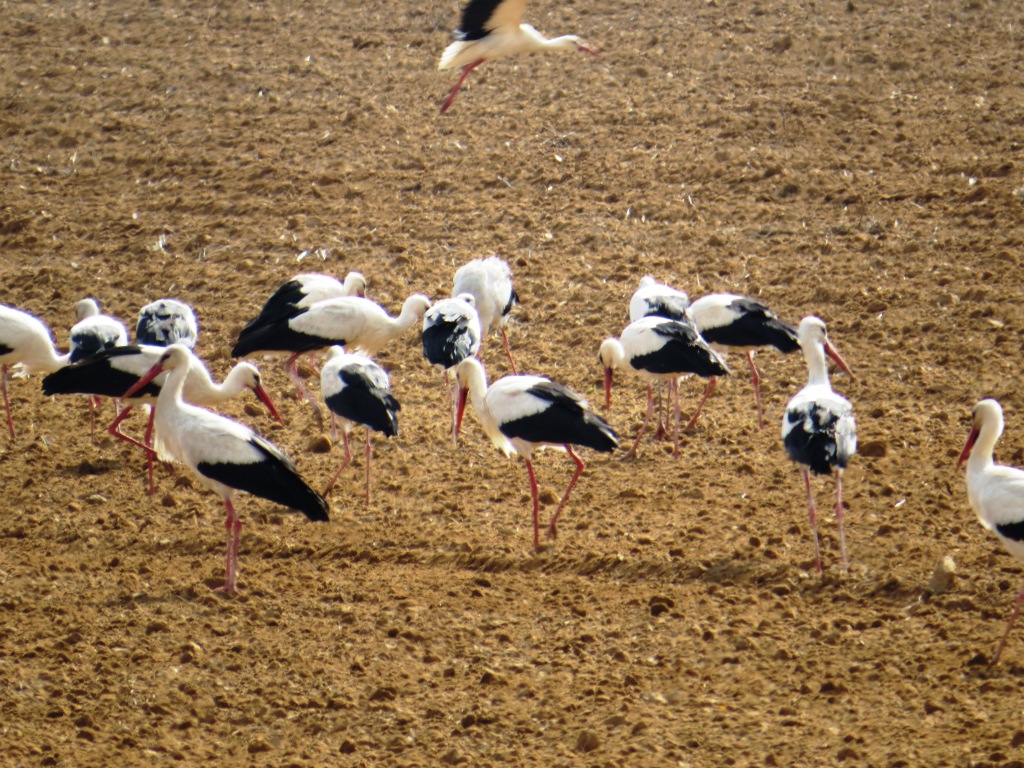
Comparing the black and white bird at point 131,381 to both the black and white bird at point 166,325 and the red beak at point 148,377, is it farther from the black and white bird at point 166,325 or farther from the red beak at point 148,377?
the black and white bird at point 166,325

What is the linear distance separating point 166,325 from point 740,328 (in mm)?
3911

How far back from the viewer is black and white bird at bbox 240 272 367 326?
9.73m

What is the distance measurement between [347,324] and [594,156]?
173 inches

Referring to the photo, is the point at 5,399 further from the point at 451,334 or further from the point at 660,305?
the point at 660,305

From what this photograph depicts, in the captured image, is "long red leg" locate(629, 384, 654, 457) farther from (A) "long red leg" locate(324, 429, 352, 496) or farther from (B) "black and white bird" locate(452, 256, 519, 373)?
(A) "long red leg" locate(324, 429, 352, 496)

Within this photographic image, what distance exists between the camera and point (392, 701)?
246 inches

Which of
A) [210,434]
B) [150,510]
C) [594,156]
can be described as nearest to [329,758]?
[210,434]

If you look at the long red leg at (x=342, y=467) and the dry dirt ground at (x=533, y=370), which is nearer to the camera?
the dry dirt ground at (x=533, y=370)

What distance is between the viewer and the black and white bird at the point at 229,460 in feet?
23.9

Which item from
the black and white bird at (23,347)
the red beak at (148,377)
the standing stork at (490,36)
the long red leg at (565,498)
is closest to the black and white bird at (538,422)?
the long red leg at (565,498)

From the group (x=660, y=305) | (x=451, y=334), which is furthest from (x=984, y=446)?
(x=451, y=334)

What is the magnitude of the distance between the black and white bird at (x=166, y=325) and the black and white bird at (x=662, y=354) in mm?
2890

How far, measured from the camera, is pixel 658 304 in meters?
9.45

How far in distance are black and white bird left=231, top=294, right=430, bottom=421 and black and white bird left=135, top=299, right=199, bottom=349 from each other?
35 cm
